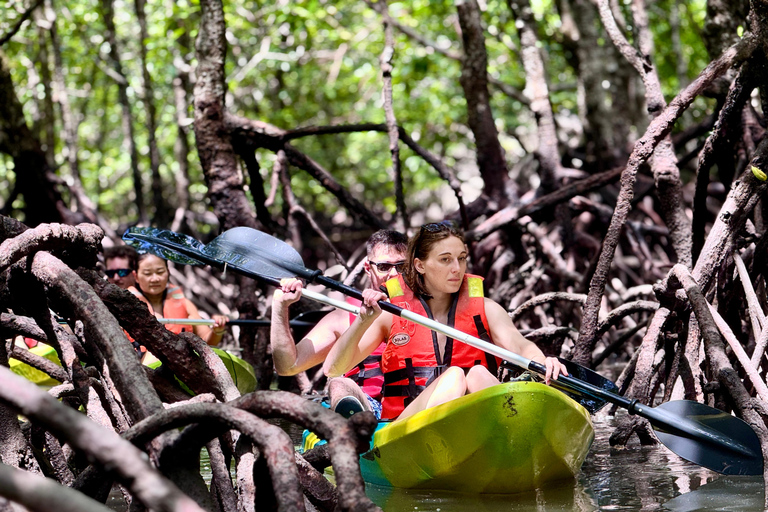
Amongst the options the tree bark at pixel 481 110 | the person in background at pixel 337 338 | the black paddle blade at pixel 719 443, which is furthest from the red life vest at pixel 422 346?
the tree bark at pixel 481 110

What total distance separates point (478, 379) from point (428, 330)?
41 centimetres

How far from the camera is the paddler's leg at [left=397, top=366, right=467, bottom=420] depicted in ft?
10.1

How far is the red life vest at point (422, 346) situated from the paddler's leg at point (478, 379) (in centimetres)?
28

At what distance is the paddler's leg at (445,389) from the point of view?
3068mm

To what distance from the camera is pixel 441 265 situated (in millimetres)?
3365

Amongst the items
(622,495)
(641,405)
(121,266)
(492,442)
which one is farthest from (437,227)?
(121,266)

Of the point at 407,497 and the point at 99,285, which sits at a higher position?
the point at 99,285

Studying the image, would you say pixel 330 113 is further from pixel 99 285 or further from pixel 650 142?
pixel 99 285

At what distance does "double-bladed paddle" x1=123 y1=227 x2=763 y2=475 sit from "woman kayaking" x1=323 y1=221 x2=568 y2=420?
10.7 inches

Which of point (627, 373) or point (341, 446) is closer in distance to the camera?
point (341, 446)

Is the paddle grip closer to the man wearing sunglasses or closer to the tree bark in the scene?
the man wearing sunglasses

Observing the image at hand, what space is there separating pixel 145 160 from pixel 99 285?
1314 cm

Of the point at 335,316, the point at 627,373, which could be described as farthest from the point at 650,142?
the point at 335,316

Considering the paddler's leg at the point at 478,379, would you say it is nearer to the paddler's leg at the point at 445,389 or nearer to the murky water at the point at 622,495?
the paddler's leg at the point at 445,389
